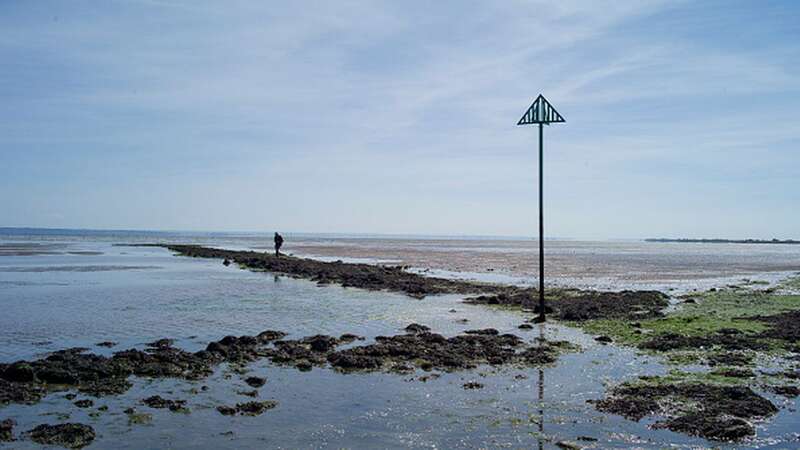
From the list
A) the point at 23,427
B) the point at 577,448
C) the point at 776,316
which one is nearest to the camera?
the point at 577,448

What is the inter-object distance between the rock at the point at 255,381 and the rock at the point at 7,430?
13.3 feet

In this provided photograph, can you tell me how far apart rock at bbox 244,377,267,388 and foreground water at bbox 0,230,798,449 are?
24 centimetres

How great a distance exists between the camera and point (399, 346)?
15.6m

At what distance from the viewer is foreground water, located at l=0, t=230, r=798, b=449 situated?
9.17m

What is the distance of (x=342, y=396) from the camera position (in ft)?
37.7

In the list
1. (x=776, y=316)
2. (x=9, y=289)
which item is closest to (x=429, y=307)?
(x=776, y=316)

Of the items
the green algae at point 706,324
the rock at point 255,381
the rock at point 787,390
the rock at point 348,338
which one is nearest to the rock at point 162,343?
the rock at point 255,381

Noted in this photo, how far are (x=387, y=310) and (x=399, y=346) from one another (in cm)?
816

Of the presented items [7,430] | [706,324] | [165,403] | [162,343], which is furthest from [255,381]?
[706,324]

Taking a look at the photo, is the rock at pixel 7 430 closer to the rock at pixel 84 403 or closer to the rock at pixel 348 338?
the rock at pixel 84 403

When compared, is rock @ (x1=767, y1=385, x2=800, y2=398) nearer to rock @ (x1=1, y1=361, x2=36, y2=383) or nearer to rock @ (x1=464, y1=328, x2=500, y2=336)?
rock @ (x1=464, y1=328, x2=500, y2=336)

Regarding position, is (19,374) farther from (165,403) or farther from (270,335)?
(270,335)

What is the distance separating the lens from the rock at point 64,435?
29.0 feet

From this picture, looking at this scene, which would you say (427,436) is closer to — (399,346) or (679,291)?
Result: (399,346)
